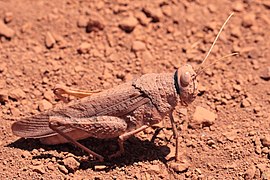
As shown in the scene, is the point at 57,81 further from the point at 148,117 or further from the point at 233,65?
the point at 233,65

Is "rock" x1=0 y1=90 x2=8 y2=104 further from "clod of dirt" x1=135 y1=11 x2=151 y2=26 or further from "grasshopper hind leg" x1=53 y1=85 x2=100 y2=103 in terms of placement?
"clod of dirt" x1=135 y1=11 x2=151 y2=26

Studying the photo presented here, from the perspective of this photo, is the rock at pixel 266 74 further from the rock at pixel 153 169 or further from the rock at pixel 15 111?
the rock at pixel 15 111

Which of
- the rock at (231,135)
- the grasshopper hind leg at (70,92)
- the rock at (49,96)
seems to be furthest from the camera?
the rock at (49,96)

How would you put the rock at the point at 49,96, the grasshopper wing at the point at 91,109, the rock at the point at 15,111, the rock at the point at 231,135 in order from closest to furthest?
the grasshopper wing at the point at 91,109
the rock at the point at 231,135
the rock at the point at 15,111
the rock at the point at 49,96

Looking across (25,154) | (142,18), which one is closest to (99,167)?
(25,154)

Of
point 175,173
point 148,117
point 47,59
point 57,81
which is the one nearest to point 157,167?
point 175,173

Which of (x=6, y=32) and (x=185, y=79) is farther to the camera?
(x=6, y=32)

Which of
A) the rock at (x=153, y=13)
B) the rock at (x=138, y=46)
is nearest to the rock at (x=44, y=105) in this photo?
the rock at (x=138, y=46)

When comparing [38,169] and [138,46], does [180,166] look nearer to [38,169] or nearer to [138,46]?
[38,169]
